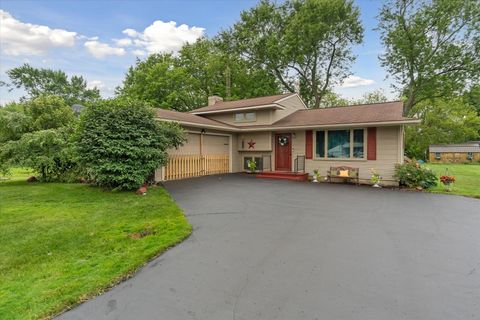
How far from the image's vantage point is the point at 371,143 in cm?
1059

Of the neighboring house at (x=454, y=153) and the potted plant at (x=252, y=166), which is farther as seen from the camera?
the neighboring house at (x=454, y=153)

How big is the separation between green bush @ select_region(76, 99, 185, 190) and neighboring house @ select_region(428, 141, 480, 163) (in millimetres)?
32918

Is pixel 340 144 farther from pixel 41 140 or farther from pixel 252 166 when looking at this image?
pixel 41 140

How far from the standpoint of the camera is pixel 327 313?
2.37 m

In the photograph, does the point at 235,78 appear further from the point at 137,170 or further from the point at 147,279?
the point at 147,279

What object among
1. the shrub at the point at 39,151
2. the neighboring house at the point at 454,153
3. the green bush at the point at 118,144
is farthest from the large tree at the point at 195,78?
the neighboring house at the point at 454,153

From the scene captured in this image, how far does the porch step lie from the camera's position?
38.3ft

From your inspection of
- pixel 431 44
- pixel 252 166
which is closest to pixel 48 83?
pixel 252 166

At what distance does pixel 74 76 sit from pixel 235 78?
40720 mm

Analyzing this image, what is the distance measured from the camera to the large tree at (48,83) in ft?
147

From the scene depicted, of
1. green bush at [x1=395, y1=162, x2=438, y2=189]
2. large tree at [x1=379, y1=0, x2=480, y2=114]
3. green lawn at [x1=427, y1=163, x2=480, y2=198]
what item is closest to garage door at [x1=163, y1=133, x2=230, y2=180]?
green bush at [x1=395, y1=162, x2=438, y2=189]

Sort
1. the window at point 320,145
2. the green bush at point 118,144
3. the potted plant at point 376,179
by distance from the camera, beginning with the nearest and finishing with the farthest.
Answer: the green bush at point 118,144, the potted plant at point 376,179, the window at point 320,145

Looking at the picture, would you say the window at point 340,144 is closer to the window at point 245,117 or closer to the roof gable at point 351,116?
the roof gable at point 351,116

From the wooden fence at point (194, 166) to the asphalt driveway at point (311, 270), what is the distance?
5.21m
